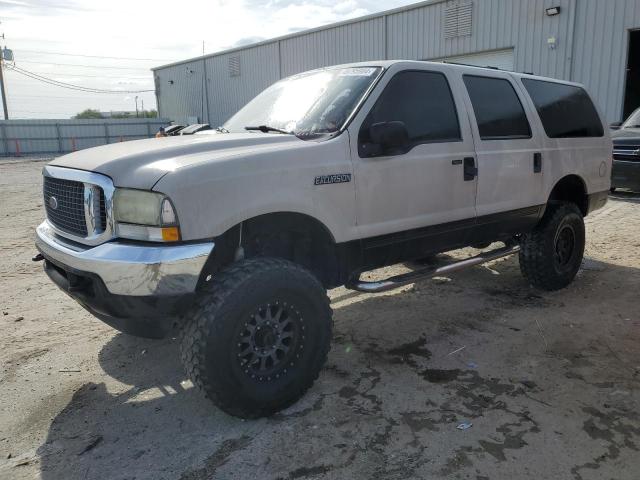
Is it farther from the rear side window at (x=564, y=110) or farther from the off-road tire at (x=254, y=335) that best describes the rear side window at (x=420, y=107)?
the rear side window at (x=564, y=110)

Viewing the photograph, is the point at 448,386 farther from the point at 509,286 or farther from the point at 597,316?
the point at 509,286

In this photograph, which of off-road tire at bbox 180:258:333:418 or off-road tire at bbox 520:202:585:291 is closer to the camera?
off-road tire at bbox 180:258:333:418

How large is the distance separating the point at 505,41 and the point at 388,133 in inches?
585

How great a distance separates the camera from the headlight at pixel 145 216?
2.66 metres

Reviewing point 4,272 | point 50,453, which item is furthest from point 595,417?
point 4,272

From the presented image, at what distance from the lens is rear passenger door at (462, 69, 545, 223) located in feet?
14.0

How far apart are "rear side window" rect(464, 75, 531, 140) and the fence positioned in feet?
109

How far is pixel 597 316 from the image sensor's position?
4.71 m

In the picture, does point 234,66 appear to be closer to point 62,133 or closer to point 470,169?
point 62,133

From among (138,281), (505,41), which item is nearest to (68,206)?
(138,281)

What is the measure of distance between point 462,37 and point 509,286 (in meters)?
13.7

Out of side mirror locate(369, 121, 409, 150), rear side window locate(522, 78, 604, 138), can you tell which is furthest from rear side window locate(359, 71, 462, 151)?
rear side window locate(522, 78, 604, 138)

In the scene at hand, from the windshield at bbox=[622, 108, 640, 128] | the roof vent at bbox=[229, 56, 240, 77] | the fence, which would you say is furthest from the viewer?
the fence

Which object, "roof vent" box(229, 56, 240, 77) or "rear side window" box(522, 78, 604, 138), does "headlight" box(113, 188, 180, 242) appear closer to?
A: "rear side window" box(522, 78, 604, 138)
